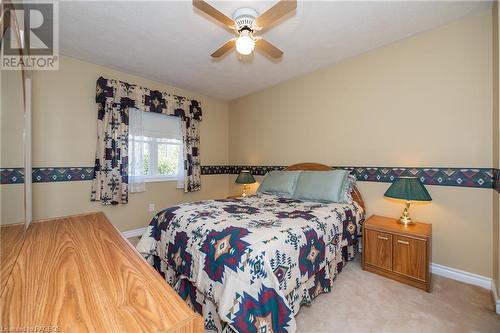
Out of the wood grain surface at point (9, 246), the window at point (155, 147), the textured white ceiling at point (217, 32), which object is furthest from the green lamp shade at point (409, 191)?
the window at point (155, 147)

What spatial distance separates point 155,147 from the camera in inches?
143

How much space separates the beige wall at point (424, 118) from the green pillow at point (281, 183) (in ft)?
1.73

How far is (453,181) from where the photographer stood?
2.15 meters

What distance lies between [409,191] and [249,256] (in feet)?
5.63

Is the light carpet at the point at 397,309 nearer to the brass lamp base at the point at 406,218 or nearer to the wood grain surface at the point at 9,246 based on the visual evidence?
the brass lamp base at the point at 406,218

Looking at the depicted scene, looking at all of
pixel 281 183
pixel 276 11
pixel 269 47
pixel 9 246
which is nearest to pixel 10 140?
pixel 9 246

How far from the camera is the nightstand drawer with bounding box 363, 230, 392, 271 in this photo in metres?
2.12

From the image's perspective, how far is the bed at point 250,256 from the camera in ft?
4.13

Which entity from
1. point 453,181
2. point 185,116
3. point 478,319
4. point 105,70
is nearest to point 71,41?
point 105,70

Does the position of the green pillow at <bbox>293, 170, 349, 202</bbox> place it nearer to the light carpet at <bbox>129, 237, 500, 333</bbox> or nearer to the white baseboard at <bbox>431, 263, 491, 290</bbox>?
the light carpet at <bbox>129, 237, 500, 333</bbox>

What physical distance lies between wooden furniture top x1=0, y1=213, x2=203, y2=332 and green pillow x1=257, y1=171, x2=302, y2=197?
2.23m

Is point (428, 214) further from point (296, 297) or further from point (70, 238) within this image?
point (70, 238)

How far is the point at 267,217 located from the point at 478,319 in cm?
169

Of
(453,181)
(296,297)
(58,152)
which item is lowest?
(296,297)
